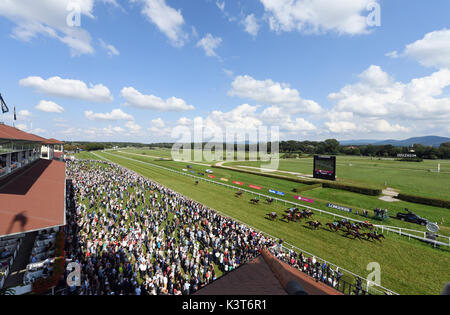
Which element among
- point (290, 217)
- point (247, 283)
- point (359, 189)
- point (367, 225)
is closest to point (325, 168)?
point (359, 189)

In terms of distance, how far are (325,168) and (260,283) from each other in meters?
28.1

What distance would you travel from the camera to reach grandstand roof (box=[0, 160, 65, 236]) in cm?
717

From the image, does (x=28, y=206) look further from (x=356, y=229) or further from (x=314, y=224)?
(x=356, y=229)

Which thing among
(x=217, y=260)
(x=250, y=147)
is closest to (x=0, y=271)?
(x=217, y=260)

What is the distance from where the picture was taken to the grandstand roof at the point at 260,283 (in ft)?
14.9

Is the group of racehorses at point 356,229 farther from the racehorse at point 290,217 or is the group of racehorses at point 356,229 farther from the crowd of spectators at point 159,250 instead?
the crowd of spectators at point 159,250

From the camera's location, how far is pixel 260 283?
16.0 ft

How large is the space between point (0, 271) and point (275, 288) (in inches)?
481

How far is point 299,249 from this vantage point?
13.4m

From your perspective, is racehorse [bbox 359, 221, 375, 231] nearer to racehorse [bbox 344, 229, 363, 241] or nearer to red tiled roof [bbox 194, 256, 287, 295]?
racehorse [bbox 344, 229, 363, 241]

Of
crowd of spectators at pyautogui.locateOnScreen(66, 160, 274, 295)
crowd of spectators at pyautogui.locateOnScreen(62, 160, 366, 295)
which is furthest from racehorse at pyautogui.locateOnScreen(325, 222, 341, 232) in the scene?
crowd of spectators at pyautogui.locateOnScreen(66, 160, 274, 295)

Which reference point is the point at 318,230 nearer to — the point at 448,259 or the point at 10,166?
the point at 448,259

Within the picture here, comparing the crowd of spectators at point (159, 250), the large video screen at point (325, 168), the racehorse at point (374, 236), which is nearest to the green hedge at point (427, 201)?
the large video screen at point (325, 168)
